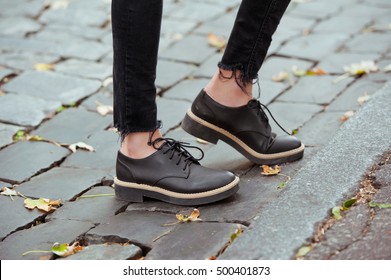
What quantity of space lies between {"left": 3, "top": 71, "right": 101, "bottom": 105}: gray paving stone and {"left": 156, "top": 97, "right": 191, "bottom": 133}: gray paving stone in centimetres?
39

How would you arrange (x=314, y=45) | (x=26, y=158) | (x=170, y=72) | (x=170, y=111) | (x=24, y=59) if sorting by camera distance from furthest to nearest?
(x=314, y=45), (x=24, y=59), (x=170, y=72), (x=170, y=111), (x=26, y=158)

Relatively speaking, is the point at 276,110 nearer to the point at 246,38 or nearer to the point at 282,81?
the point at 282,81

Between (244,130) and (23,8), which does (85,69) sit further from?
(244,130)

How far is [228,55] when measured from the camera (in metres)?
2.61

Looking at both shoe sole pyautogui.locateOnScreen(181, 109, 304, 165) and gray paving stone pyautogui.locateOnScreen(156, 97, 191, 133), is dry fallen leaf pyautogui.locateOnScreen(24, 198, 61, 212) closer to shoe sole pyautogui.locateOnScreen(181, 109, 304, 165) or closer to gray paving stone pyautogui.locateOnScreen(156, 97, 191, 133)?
shoe sole pyautogui.locateOnScreen(181, 109, 304, 165)

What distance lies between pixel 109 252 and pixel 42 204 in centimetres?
48

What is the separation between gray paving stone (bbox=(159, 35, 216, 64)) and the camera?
3979mm

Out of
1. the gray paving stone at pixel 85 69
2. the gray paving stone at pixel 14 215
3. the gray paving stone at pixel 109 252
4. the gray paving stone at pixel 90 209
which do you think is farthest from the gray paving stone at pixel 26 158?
the gray paving stone at pixel 85 69

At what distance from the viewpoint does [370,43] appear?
4066 millimetres

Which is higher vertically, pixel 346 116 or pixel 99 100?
pixel 346 116

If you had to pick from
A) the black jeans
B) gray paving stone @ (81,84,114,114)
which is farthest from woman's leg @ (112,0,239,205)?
gray paving stone @ (81,84,114,114)

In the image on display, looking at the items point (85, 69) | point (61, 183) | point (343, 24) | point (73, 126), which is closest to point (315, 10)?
point (343, 24)
